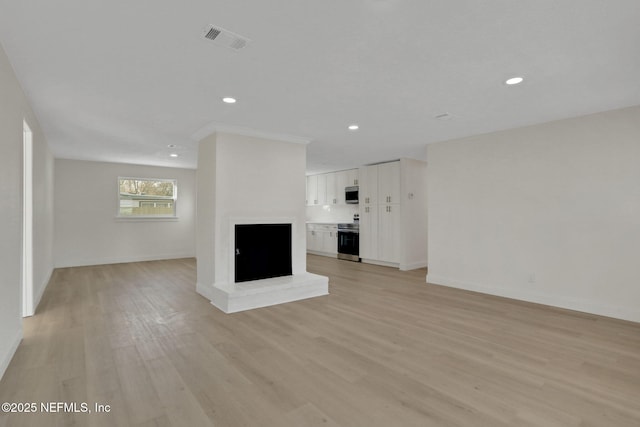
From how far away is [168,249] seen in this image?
27.4 feet

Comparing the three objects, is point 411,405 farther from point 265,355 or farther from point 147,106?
point 147,106

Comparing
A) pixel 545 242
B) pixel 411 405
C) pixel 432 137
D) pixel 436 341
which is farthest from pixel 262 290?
pixel 545 242

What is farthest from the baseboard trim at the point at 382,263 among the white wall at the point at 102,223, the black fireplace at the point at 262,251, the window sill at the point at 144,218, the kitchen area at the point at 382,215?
the window sill at the point at 144,218

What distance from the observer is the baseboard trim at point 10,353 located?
2.32 meters

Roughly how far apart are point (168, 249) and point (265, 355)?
22.1 ft

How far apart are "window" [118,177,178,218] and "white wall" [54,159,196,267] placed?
0.13 meters

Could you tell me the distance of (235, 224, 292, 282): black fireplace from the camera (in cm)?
453

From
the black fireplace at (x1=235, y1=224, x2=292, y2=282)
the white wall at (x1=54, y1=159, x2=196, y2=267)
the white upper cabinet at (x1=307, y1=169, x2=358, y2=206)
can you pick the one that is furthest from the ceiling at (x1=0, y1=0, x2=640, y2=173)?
the white upper cabinet at (x1=307, y1=169, x2=358, y2=206)

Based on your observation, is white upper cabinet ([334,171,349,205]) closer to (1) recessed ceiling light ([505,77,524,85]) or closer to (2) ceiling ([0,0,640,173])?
(2) ceiling ([0,0,640,173])

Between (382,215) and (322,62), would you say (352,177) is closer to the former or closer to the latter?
(382,215)

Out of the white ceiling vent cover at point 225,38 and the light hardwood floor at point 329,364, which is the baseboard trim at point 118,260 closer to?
the light hardwood floor at point 329,364

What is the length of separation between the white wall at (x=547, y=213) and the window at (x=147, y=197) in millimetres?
6828

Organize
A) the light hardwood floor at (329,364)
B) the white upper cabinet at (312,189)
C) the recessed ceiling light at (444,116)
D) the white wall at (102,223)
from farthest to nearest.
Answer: the white upper cabinet at (312,189)
the white wall at (102,223)
the recessed ceiling light at (444,116)
the light hardwood floor at (329,364)

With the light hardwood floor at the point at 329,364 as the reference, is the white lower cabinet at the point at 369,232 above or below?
above
